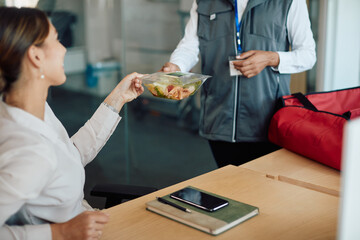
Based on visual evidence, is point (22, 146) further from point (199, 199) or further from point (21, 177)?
point (199, 199)

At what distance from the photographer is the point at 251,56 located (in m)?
2.21

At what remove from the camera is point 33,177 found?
1.28 metres

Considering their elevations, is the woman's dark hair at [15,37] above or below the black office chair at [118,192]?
above

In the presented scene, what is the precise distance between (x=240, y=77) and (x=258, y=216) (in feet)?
3.13

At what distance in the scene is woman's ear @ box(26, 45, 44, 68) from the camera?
4.64 ft

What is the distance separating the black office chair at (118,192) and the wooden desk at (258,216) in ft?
0.57

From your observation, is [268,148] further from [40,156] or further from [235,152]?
[40,156]

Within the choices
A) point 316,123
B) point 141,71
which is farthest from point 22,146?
point 141,71

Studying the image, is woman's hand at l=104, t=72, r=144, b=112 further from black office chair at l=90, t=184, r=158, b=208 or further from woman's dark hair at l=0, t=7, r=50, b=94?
woman's dark hair at l=0, t=7, r=50, b=94

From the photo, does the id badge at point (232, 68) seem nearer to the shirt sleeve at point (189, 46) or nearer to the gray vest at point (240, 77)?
the gray vest at point (240, 77)

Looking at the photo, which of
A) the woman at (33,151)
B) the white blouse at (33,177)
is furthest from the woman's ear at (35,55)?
the white blouse at (33,177)

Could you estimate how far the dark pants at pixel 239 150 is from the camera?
2.45 m

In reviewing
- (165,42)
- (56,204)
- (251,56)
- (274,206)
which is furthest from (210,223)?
(165,42)

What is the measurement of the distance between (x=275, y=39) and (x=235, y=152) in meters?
0.60
